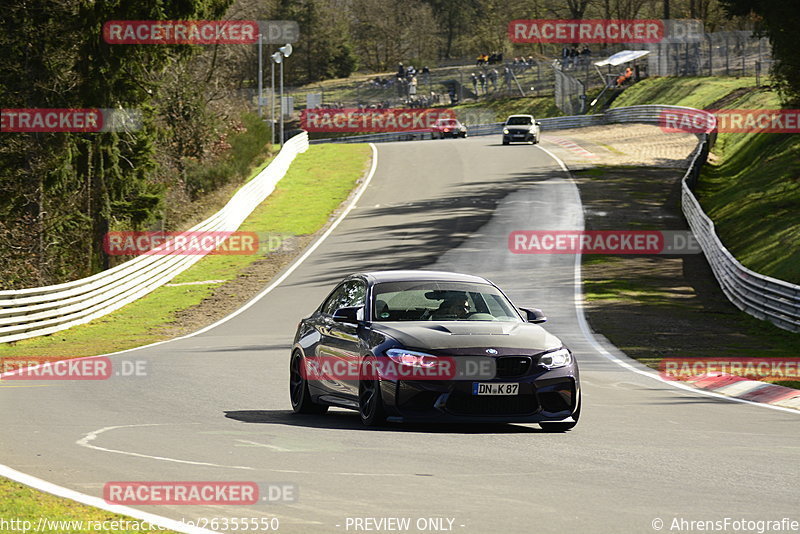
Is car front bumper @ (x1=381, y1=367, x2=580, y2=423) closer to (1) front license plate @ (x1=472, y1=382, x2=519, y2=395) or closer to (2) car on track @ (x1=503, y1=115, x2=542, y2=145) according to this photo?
(1) front license plate @ (x1=472, y1=382, x2=519, y2=395)

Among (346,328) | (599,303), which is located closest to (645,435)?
(346,328)

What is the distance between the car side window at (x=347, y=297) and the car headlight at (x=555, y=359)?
7.06 feet

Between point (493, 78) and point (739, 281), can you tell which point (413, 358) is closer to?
point (739, 281)

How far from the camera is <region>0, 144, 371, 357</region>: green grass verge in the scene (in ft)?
84.9

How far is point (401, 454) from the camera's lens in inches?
383

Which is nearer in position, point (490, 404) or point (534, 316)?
point (490, 404)

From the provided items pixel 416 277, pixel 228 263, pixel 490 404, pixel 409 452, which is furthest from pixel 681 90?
pixel 409 452

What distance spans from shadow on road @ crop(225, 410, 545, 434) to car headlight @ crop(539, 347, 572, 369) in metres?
0.71

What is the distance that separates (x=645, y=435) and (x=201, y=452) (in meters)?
4.20

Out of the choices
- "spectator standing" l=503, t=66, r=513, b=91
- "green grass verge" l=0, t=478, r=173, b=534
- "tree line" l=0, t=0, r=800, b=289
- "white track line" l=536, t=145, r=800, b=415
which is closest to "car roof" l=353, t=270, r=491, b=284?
"white track line" l=536, t=145, r=800, b=415

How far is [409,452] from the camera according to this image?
9836 mm

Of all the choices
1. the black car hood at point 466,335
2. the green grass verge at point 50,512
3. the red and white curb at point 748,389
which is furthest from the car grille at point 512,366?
the red and white curb at point 748,389

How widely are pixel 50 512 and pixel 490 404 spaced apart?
476cm

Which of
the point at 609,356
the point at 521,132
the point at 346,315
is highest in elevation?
the point at 521,132
